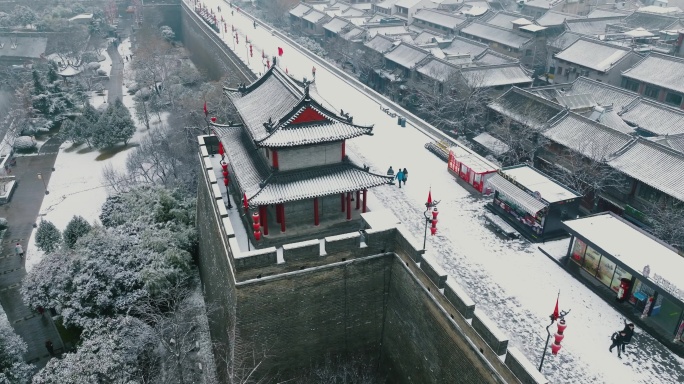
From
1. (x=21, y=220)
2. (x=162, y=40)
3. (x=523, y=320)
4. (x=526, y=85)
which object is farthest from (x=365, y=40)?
(x=523, y=320)

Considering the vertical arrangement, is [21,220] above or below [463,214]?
below

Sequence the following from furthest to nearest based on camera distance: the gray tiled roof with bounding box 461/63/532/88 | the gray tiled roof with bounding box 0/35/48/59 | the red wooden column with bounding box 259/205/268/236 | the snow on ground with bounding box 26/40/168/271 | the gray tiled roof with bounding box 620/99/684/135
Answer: the gray tiled roof with bounding box 0/35/48/59
the gray tiled roof with bounding box 461/63/532/88
the snow on ground with bounding box 26/40/168/271
the gray tiled roof with bounding box 620/99/684/135
the red wooden column with bounding box 259/205/268/236

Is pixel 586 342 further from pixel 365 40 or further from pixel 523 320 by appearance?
pixel 365 40

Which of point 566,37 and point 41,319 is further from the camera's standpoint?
point 566,37

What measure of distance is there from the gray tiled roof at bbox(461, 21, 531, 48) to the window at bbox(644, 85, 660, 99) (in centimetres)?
1644

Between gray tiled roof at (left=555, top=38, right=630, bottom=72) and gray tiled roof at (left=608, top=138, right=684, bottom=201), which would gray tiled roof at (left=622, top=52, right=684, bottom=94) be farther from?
gray tiled roof at (left=608, top=138, right=684, bottom=201)

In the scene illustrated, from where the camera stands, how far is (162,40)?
65.6 m

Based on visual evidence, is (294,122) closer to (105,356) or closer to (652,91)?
(105,356)

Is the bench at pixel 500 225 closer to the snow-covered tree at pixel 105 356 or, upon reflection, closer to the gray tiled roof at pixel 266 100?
the gray tiled roof at pixel 266 100

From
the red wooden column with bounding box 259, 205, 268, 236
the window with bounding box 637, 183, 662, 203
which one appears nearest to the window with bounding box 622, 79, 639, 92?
the window with bounding box 637, 183, 662, 203

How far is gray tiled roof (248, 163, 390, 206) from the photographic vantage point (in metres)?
18.3

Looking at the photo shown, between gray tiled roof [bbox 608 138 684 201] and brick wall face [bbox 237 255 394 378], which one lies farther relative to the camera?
gray tiled roof [bbox 608 138 684 201]

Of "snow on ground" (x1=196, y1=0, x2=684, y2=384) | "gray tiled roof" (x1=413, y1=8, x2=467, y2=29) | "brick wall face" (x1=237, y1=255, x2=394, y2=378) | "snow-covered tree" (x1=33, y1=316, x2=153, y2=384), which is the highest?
"gray tiled roof" (x1=413, y1=8, x2=467, y2=29)

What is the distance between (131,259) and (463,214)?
14.7 m
